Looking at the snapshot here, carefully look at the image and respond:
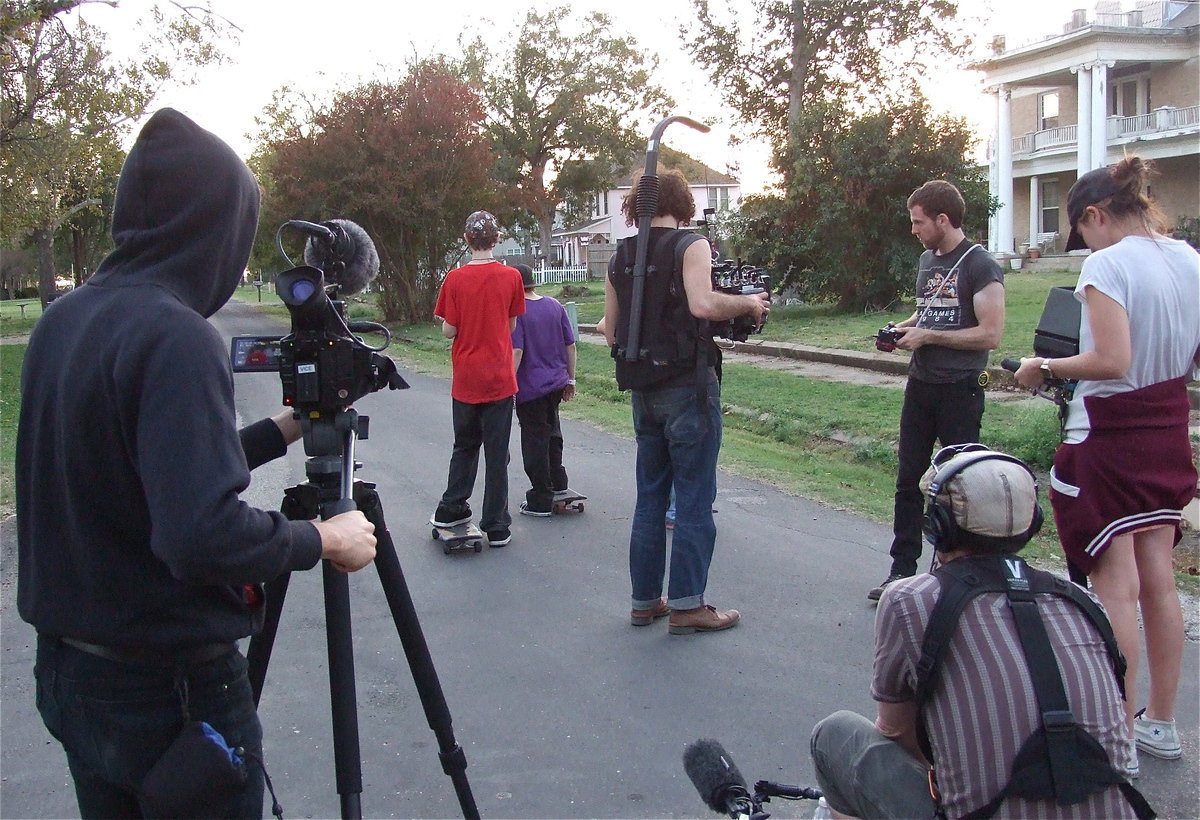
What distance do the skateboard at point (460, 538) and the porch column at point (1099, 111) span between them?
104 feet

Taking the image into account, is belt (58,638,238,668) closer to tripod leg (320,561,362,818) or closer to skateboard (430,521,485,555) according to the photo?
tripod leg (320,561,362,818)

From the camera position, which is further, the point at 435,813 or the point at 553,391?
the point at 553,391

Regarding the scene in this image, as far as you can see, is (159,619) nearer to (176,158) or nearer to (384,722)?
(176,158)

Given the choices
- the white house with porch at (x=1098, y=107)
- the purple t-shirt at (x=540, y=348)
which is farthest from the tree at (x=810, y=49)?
the purple t-shirt at (x=540, y=348)

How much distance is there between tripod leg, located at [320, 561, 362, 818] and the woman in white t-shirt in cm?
254

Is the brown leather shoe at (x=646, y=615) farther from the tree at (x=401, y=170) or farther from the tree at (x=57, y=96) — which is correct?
the tree at (x=401, y=170)

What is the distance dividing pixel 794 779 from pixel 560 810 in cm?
80

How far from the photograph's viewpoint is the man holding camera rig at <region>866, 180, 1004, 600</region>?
471 cm

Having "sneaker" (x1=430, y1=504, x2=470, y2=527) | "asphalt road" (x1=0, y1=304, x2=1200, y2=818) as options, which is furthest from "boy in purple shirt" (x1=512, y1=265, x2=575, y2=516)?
"sneaker" (x1=430, y1=504, x2=470, y2=527)

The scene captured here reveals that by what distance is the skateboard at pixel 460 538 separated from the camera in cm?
599

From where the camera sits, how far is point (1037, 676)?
214 cm

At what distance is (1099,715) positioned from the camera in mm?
2131

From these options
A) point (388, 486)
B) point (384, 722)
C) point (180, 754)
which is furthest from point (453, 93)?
point (180, 754)

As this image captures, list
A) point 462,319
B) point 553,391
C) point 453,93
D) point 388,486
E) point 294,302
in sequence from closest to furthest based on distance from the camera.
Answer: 1. point 294,302
2. point 462,319
3. point 553,391
4. point 388,486
5. point 453,93
